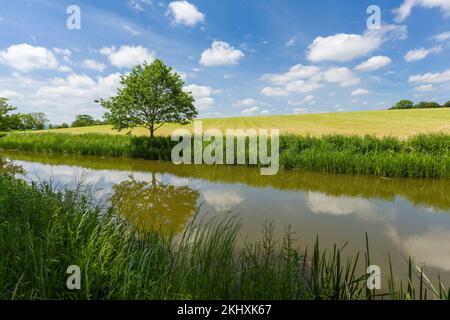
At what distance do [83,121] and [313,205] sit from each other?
325 ft

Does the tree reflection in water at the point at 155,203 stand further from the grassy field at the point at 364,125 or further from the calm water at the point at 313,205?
the grassy field at the point at 364,125

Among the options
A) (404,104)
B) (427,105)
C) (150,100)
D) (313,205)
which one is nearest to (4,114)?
(150,100)

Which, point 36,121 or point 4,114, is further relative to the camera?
point 36,121

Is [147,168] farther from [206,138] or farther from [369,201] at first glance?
[369,201]

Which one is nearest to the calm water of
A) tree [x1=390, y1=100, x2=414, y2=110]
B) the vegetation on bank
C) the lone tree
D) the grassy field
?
the vegetation on bank

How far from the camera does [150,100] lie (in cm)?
2277

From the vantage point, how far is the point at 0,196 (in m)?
4.84

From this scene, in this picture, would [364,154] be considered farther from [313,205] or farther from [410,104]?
[410,104]

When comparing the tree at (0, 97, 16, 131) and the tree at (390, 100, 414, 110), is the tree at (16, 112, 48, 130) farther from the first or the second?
the tree at (390, 100, 414, 110)

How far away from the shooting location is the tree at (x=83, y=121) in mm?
90875

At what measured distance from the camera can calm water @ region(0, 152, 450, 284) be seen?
5703mm

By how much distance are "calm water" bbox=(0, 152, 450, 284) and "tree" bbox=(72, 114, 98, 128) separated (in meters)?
88.1

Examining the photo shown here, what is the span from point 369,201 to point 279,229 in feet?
15.9
